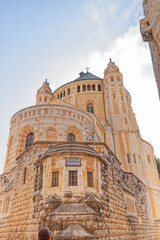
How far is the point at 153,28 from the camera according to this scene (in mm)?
7676

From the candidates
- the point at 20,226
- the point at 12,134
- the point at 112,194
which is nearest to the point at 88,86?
the point at 12,134

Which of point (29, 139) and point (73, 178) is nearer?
point (73, 178)

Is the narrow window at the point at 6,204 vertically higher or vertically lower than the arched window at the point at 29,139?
lower

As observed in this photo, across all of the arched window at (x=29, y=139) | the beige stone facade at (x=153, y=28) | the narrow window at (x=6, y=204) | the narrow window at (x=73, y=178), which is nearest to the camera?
the beige stone facade at (x=153, y=28)

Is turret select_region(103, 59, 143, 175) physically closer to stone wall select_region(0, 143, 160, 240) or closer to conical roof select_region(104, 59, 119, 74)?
conical roof select_region(104, 59, 119, 74)

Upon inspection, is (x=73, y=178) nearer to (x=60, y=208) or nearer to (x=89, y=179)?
(x=89, y=179)

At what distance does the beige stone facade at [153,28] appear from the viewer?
24.1 ft

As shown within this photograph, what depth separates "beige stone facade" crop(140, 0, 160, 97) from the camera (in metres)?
7.35

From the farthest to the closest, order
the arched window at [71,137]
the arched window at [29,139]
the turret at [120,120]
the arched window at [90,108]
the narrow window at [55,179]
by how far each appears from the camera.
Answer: the arched window at [90,108]
the turret at [120,120]
the arched window at [71,137]
the arched window at [29,139]
the narrow window at [55,179]

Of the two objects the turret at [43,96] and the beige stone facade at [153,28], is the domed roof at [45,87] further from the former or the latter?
the beige stone facade at [153,28]

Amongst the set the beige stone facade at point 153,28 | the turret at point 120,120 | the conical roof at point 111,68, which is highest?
the conical roof at point 111,68

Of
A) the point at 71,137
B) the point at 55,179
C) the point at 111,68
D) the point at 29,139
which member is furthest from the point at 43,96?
the point at 55,179

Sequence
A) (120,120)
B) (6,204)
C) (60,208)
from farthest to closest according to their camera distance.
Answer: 1. (120,120)
2. (6,204)
3. (60,208)

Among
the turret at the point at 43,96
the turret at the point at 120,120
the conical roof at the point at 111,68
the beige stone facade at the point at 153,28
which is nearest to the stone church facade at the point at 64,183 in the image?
the turret at the point at 120,120
